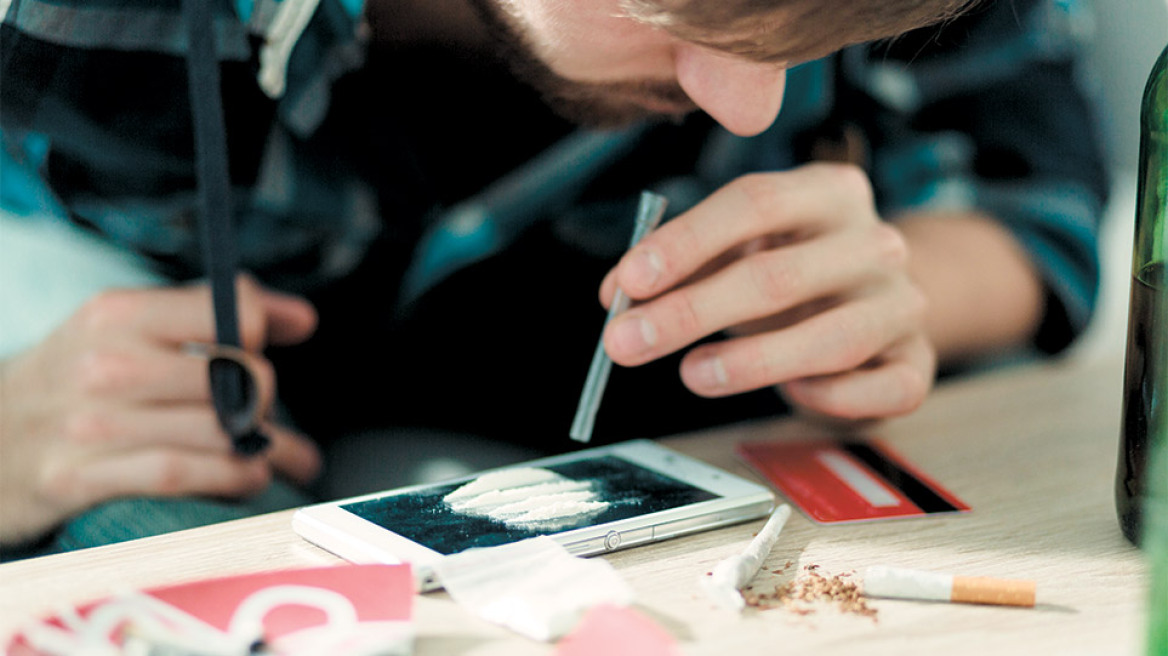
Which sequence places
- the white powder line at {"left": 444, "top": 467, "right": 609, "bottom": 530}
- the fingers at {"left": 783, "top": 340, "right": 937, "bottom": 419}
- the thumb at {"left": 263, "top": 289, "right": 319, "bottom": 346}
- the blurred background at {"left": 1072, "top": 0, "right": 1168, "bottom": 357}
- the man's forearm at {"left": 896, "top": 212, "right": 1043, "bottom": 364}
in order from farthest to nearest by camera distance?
the blurred background at {"left": 1072, "top": 0, "right": 1168, "bottom": 357} → the man's forearm at {"left": 896, "top": 212, "right": 1043, "bottom": 364} → the thumb at {"left": 263, "top": 289, "right": 319, "bottom": 346} → the fingers at {"left": 783, "top": 340, "right": 937, "bottom": 419} → the white powder line at {"left": 444, "top": 467, "right": 609, "bottom": 530}

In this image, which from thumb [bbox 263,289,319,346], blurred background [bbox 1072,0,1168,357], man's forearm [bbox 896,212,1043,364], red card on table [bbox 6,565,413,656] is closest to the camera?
red card on table [bbox 6,565,413,656]

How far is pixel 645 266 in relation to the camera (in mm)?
470

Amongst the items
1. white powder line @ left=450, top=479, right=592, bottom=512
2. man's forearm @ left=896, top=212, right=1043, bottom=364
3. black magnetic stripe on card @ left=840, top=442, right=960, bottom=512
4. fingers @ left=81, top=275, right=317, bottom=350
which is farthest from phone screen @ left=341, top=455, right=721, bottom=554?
man's forearm @ left=896, top=212, right=1043, bottom=364

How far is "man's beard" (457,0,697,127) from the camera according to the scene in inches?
19.5

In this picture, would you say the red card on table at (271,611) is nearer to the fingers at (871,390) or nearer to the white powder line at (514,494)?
the white powder line at (514,494)

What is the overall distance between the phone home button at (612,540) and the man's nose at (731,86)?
204 mm

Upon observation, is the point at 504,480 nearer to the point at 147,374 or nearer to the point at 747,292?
the point at 747,292

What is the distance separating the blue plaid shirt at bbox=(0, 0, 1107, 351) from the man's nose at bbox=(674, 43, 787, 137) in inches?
3.5

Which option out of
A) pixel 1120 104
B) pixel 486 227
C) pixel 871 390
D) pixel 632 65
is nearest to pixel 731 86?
pixel 632 65

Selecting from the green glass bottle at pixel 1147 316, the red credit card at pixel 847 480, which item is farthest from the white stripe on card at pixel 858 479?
the green glass bottle at pixel 1147 316

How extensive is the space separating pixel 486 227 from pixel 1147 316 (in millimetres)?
499

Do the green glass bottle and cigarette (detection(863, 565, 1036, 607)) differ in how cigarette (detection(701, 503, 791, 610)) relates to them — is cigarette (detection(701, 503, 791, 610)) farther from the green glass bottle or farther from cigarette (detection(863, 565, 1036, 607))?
the green glass bottle

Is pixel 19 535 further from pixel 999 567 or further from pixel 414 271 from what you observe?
pixel 999 567

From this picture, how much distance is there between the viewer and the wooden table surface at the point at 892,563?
12.9 inches
